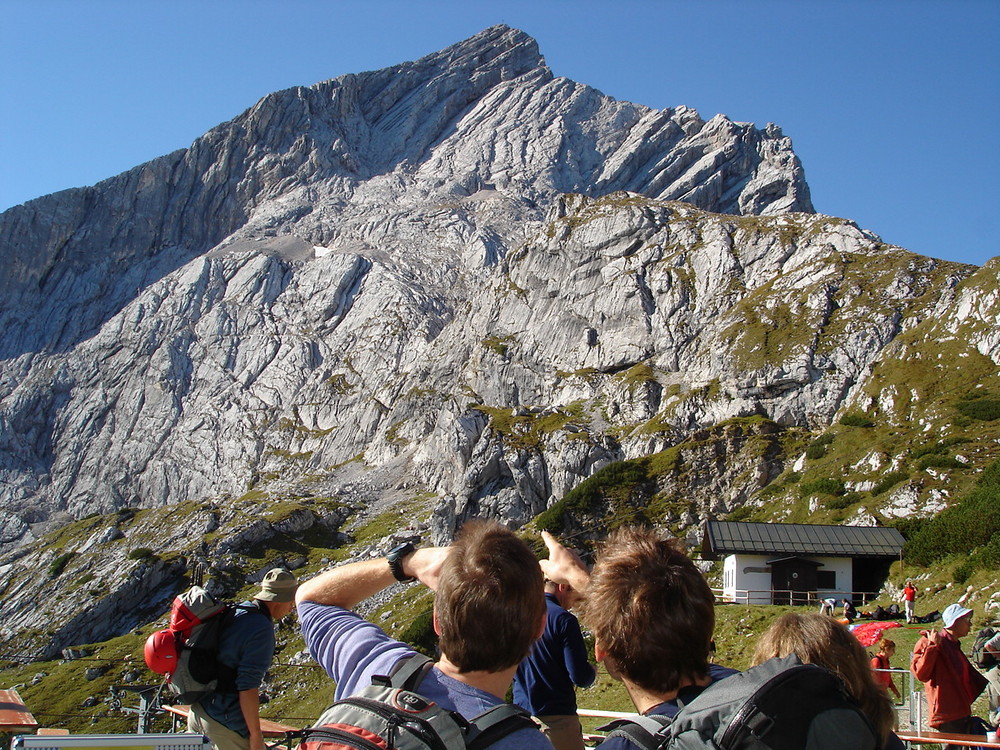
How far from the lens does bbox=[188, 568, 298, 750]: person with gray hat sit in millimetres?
6047

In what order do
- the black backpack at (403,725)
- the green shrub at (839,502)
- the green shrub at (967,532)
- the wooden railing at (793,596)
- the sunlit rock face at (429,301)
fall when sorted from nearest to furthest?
the black backpack at (403,725), the green shrub at (967,532), the wooden railing at (793,596), the green shrub at (839,502), the sunlit rock face at (429,301)

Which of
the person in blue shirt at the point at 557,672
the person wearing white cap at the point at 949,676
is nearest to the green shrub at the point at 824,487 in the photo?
the person wearing white cap at the point at 949,676

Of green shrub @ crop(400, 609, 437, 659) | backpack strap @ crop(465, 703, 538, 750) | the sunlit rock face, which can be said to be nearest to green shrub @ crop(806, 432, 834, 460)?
the sunlit rock face

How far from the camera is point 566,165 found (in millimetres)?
177500

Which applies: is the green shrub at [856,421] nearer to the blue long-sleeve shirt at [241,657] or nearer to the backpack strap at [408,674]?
the blue long-sleeve shirt at [241,657]

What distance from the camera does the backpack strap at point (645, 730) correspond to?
313cm

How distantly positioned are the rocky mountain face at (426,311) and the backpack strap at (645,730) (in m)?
48.5

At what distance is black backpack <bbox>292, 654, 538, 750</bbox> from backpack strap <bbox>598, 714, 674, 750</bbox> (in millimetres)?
602

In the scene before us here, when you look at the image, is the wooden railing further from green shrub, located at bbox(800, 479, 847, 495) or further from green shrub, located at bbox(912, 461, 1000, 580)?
green shrub, located at bbox(800, 479, 847, 495)

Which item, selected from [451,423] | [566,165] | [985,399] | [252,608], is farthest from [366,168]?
[252,608]

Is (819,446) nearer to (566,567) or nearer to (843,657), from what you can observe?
(843,657)

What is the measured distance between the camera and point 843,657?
13.8ft

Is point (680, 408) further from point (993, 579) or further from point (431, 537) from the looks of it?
point (993, 579)

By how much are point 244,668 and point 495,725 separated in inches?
156
